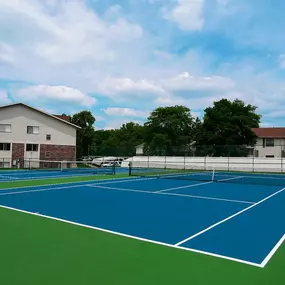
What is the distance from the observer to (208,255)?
15.3 feet

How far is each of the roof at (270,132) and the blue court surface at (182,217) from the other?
4190 cm

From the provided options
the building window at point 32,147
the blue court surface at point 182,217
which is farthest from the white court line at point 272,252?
the building window at point 32,147

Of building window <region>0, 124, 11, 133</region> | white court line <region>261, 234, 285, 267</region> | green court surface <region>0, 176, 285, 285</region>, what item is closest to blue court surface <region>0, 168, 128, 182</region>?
building window <region>0, 124, 11, 133</region>

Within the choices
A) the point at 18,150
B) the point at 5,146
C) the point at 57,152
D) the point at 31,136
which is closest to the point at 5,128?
the point at 5,146

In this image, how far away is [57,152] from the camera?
35.4 meters

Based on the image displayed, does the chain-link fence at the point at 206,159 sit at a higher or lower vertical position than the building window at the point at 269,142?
lower

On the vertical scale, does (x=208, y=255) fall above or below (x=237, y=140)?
below

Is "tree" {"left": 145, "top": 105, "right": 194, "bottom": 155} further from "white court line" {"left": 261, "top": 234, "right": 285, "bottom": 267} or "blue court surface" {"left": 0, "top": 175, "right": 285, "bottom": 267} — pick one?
"white court line" {"left": 261, "top": 234, "right": 285, "bottom": 267}

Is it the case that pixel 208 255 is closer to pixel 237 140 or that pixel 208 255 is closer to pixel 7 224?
pixel 7 224

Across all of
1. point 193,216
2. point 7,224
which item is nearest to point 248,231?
point 193,216

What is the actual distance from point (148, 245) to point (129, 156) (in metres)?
34.3

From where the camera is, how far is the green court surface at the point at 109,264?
374cm

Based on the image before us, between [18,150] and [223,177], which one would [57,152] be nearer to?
[18,150]

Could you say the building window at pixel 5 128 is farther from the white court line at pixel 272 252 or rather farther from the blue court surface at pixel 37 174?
the white court line at pixel 272 252
